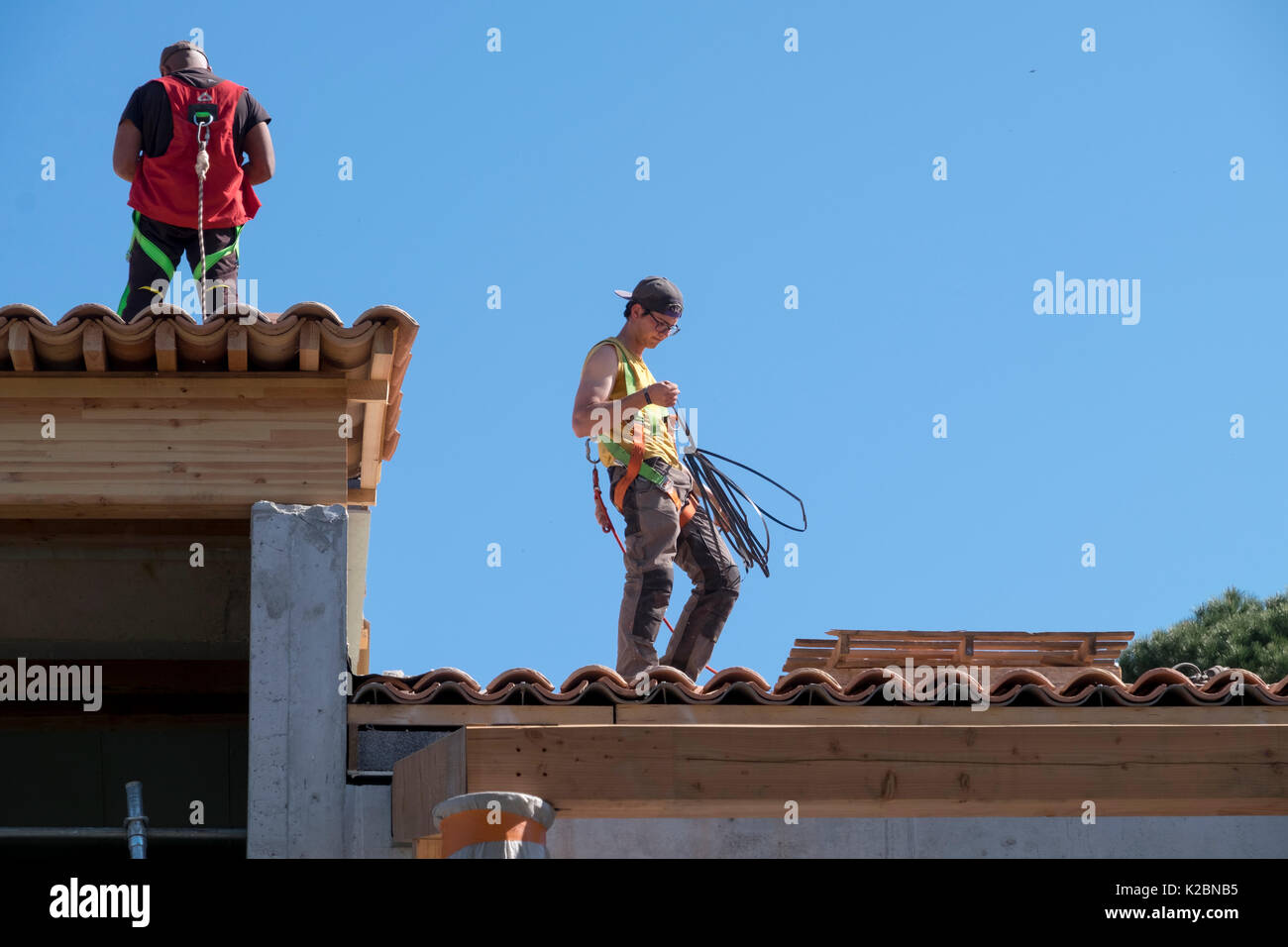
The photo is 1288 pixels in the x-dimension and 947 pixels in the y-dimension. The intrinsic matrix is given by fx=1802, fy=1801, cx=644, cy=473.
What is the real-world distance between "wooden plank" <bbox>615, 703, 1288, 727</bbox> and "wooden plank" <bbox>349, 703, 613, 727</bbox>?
167mm

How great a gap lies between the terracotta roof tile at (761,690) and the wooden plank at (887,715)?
3 centimetres

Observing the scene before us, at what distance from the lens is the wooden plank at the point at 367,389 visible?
877cm

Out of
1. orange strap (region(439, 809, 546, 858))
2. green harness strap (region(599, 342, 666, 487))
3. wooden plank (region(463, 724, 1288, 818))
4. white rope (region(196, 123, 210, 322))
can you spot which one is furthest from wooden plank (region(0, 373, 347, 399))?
orange strap (region(439, 809, 546, 858))

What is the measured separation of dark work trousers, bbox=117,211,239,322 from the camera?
9734 millimetres

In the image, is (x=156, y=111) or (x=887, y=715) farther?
(x=156, y=111)

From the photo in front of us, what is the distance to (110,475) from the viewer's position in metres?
8.60

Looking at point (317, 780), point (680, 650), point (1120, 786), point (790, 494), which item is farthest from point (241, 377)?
point (1120, 786)

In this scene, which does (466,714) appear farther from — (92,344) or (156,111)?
(156,111)

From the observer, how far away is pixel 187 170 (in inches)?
386

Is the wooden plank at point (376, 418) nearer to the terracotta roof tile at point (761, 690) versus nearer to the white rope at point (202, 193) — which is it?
the white rope at point (202, 193)

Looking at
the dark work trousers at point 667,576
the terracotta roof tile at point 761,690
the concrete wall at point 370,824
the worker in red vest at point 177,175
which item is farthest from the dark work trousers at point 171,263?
the concrete wall at point 370,824

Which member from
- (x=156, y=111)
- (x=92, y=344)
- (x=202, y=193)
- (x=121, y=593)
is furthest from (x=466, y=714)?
(x=156, y=111)

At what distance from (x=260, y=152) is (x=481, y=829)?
15.7ft
